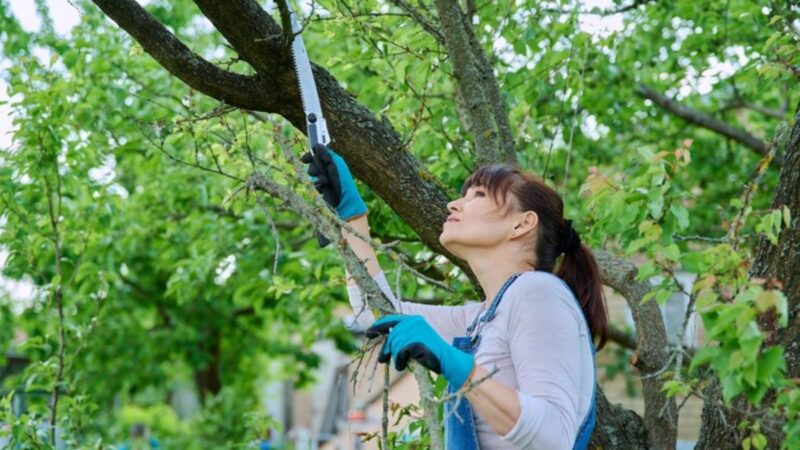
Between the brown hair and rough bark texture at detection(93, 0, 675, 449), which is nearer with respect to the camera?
the brown hair

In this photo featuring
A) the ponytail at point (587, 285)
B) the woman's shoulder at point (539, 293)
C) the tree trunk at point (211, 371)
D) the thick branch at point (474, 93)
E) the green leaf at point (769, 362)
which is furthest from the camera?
the tree trunk at point (211, 371)

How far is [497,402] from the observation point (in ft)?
8.25

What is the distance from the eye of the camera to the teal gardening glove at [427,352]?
2.52 m

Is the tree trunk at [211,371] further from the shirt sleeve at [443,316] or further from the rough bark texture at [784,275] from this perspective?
the rough bark texture at [784,275]

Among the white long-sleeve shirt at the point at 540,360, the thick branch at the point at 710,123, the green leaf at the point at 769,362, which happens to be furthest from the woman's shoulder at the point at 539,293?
the thick branch at the point at 710,123

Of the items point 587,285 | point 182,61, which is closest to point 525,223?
point 587,285

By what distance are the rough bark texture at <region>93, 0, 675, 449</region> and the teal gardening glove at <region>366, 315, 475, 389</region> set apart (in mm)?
948

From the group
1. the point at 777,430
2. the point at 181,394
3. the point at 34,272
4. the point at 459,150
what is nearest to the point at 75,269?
the point at 34,272

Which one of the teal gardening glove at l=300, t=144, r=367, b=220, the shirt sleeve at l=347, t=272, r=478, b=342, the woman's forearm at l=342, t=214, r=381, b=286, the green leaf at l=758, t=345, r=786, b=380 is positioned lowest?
the green leaf at l=758, t=345, r=786, b=380

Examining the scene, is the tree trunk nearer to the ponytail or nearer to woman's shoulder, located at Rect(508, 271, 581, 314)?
the ponytail

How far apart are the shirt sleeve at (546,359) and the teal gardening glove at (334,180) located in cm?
80

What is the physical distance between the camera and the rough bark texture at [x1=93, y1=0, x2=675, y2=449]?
135 inches

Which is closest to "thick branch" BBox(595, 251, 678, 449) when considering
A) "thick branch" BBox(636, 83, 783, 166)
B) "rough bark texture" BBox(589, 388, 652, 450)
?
"rough bark texture" BBox(589, 388, 652, 450)

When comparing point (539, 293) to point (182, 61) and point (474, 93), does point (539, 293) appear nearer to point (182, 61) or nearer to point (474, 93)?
point (182, 61)
